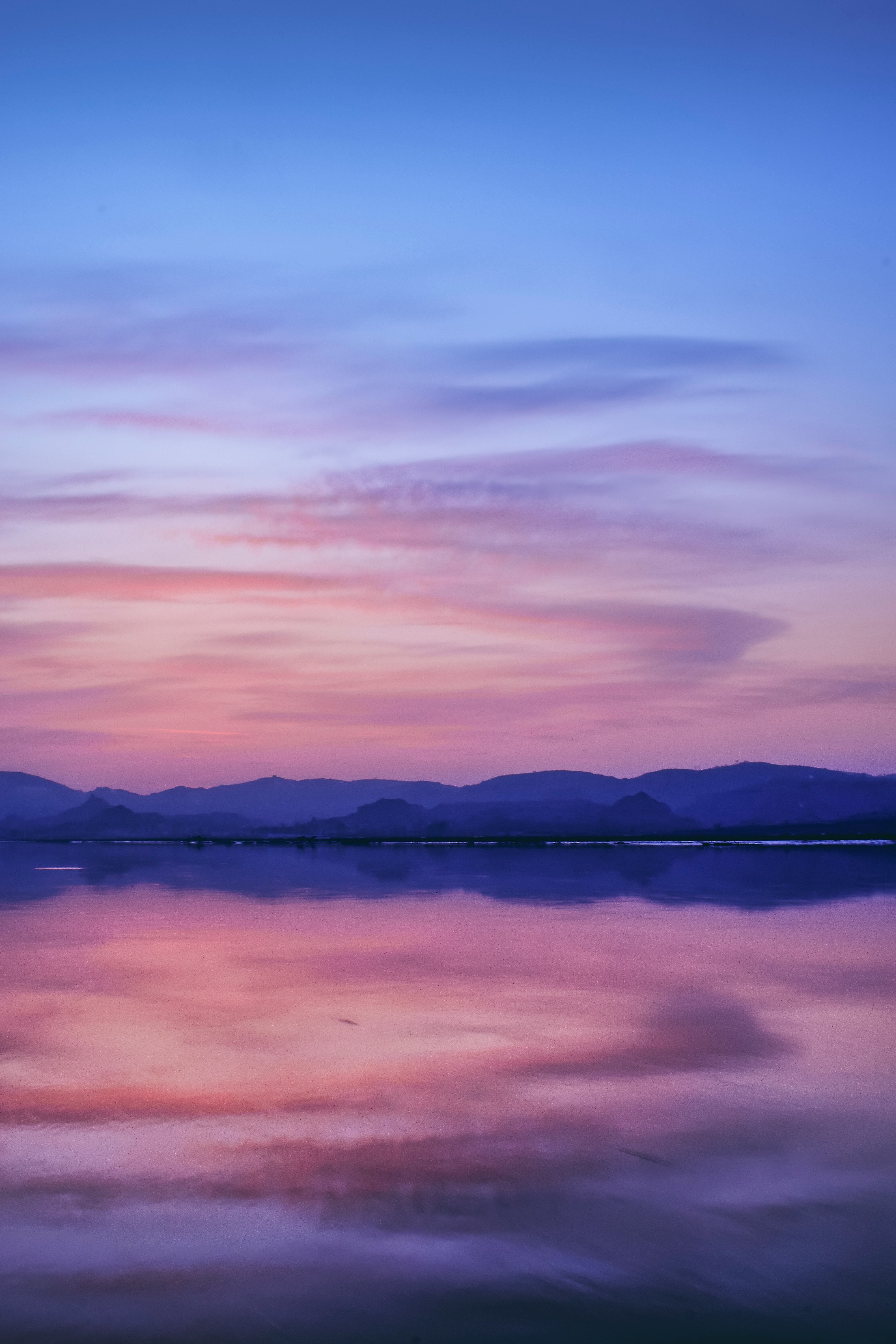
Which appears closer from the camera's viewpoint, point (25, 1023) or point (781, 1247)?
point (781, 1247)

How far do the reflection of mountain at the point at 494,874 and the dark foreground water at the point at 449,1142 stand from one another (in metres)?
14.4

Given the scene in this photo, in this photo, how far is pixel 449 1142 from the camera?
9.90m

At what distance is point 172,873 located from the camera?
2109 inches

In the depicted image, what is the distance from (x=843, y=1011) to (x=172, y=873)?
41726mm

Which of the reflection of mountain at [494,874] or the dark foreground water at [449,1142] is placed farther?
the reflection of mountain at [494,874]

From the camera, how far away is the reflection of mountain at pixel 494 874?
122 feet

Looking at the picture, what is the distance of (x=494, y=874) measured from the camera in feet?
168

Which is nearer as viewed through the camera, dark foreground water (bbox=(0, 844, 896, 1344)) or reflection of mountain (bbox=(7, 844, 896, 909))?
dark foreground water (bbox=(0, 844, 896, 1344))

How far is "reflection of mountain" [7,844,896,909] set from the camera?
37156 millimetres

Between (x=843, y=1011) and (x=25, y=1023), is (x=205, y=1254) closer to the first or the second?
(x=25, y=1023)

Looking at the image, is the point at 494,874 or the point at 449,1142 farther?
the point at 494,874

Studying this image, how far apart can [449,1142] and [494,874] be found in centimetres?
4158

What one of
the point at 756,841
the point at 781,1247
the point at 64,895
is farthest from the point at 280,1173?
the point at 756,841

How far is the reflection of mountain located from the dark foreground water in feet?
47.1
